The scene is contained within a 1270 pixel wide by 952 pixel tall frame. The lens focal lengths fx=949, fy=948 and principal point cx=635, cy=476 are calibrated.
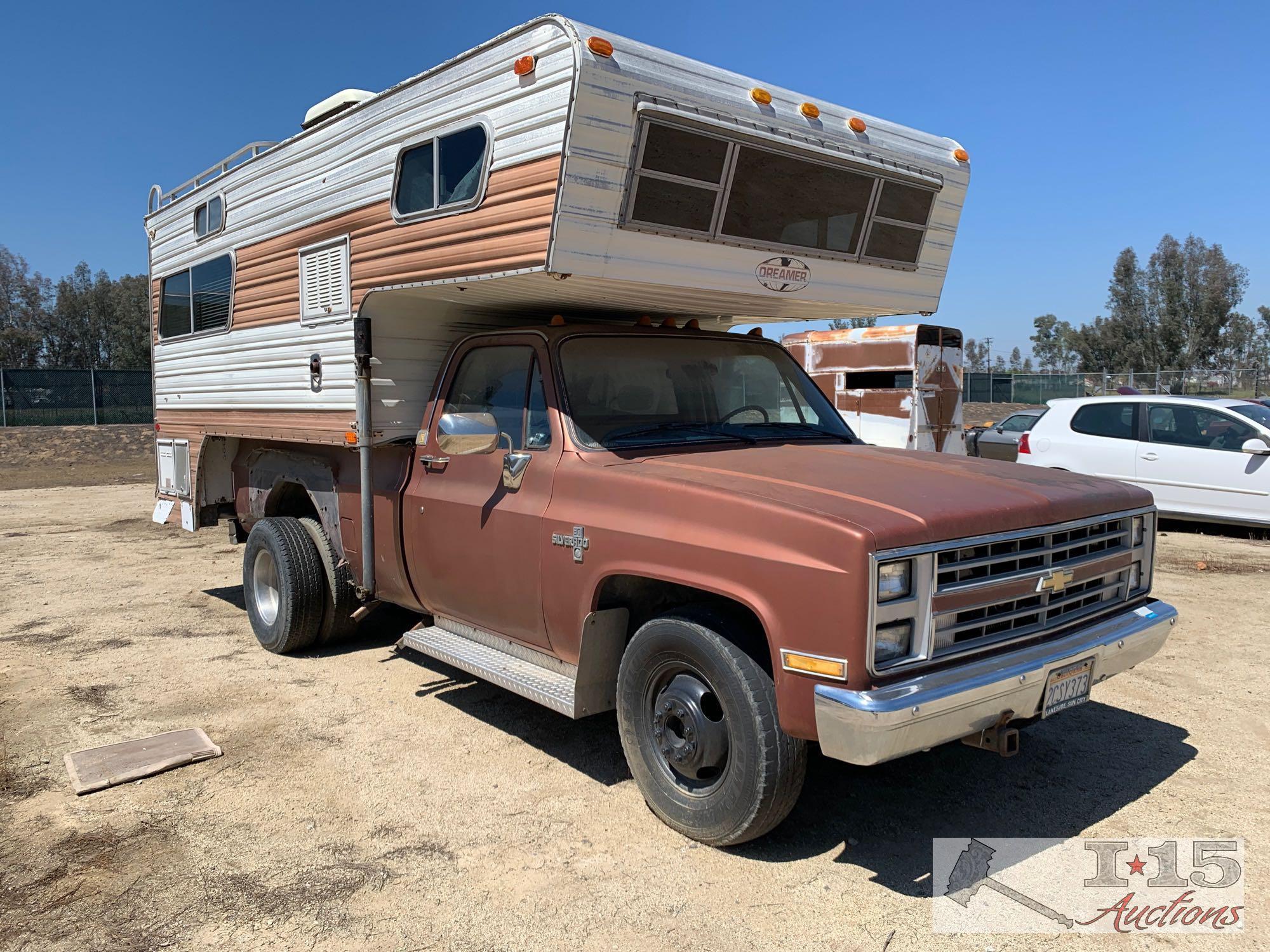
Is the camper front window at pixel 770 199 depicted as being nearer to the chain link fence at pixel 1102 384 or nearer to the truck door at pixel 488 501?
the truck door at pixel 488 501

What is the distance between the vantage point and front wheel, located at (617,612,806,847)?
3.39 meters

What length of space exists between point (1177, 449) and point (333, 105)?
954 cm

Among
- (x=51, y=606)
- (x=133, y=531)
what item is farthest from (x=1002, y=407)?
(x=51, y=606)

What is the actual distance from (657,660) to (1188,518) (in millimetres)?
9401

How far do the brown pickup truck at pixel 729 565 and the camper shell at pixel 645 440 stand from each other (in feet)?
0.05

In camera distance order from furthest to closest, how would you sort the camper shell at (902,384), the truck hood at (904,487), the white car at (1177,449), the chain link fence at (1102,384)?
the chain link fence at (1102,384)
the camper shell at (902,384)
the white car at (1177,449)
the truck hood at (904,487)

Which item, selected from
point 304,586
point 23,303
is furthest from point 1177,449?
point 23,303

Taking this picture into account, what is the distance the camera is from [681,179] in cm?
447

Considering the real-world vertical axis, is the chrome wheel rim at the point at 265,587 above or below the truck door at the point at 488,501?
below

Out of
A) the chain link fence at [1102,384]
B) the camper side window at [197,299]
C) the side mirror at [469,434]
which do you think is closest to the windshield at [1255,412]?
the side mirror at [469,434]

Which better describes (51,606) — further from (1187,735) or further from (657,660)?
(1187,735)

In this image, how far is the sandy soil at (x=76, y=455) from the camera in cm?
2130

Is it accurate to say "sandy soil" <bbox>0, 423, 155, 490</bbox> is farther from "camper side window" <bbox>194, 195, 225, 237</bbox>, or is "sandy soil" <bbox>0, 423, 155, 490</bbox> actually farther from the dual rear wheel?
the dual rear wheel

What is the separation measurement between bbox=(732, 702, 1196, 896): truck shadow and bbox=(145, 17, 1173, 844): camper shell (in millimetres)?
511
